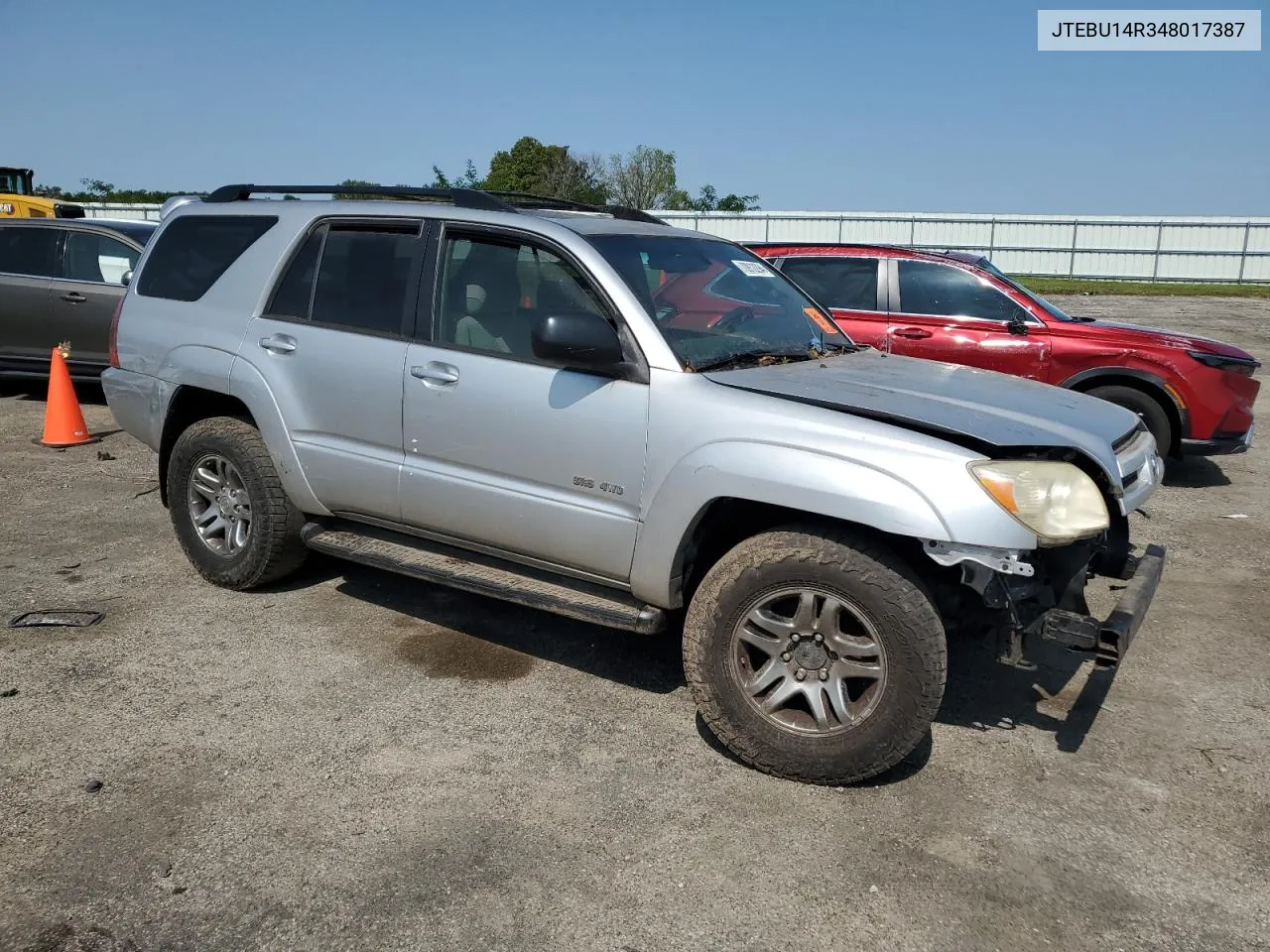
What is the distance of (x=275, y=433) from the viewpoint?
Result: 15.5 ft

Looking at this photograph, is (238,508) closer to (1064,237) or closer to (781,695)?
(781,695)

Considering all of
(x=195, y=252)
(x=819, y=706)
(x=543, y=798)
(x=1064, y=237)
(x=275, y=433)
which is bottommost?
(x=543, y=798)

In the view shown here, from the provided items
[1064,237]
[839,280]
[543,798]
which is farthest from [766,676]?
[1064,237]

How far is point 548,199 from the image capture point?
16.6ft

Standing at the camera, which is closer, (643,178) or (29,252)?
(29,252)

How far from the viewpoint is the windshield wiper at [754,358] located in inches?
150

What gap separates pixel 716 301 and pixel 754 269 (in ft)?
1.95

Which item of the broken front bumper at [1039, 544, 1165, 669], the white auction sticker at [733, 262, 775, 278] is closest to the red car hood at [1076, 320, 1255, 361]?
the white auction sticker at [733, 262, 775, 278]

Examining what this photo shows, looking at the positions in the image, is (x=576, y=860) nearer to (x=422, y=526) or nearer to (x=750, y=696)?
(x=750, y=696)

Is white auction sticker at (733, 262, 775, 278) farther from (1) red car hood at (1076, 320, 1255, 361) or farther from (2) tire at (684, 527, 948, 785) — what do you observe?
(1) red car hood at (1076, 320, 1255, 361)

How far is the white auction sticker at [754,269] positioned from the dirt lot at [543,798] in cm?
182

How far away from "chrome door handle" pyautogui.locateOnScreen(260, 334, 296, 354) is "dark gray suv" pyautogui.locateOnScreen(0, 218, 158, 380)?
5.76m

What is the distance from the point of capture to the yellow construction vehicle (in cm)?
1662

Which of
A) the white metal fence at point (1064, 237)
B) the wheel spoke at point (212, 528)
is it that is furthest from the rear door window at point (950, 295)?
the white metal fence at point (1064, 237)
